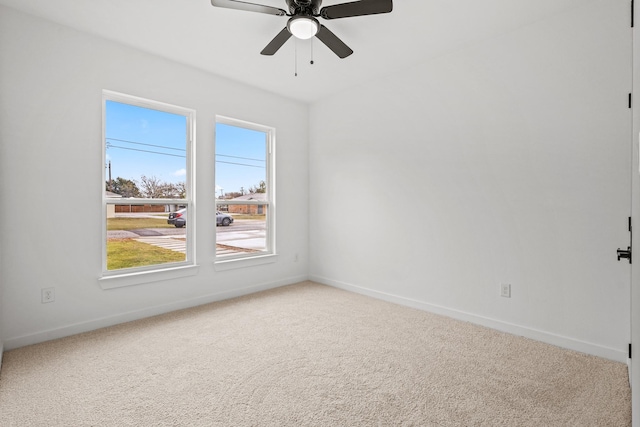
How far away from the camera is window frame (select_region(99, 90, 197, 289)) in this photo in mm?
2941

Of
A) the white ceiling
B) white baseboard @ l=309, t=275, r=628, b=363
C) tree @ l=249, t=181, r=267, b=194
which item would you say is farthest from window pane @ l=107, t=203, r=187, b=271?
white baseboard @ l=309, t=275, r=628, b=363

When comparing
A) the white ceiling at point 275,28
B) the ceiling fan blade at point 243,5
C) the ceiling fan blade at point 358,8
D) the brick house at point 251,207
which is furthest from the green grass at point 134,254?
the ceiling fan blade at point 358,8

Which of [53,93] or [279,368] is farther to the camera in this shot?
[53,93]

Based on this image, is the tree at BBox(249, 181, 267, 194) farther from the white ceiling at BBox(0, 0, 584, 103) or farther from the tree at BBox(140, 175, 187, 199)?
the white ceiling at BBox(0, 0, 584, 103)

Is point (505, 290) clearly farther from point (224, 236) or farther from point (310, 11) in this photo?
point (224, 236)

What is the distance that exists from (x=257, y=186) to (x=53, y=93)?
221cm

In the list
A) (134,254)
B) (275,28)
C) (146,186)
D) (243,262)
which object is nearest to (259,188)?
(243,262)

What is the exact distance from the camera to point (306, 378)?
6.75 feet

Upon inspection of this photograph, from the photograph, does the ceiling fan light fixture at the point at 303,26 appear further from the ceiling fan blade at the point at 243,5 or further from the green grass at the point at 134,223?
the green grass at the point at 134,223

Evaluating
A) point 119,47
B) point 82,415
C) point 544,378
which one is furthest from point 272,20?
point 544,378

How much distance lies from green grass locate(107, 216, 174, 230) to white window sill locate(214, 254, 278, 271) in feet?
2.31

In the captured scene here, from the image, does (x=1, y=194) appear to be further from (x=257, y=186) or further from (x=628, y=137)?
(x=628, y=137)

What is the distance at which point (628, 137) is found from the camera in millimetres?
2193

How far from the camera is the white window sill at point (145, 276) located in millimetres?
2924
